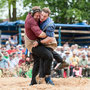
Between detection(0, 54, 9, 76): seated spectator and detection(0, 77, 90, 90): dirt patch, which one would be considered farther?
detection(0, 54, 9, 76): seated spectator

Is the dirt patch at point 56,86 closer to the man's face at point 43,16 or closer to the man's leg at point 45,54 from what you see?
the man's leg at point 45,54

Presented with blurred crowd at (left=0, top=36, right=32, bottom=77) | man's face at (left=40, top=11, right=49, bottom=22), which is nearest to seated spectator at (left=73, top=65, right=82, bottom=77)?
blurred crowd at (left=0, top=36, right=32, bottom=77)

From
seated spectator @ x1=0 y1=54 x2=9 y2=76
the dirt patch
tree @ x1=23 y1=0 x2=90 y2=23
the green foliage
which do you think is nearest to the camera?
the dirt patch

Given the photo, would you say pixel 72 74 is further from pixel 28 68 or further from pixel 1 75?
pixel 1 75

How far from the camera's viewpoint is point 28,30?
19.6 feet

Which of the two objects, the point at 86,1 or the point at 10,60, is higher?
the point at 86,1

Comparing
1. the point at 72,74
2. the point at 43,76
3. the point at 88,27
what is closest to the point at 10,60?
the point at 72,74

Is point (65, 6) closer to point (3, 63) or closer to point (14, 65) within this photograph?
point (14, 65)

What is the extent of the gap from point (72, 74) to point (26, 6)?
13.2m

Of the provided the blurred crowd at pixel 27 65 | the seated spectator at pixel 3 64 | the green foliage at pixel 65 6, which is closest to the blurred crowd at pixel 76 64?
the blurred crowd at pixel 27 65

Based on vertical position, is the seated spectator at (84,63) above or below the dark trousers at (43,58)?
below

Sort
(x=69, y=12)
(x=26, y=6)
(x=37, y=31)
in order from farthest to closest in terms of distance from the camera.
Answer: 1. (x=26, y=6)
2. (x=69, y=12)
3. (x=37, y=31)

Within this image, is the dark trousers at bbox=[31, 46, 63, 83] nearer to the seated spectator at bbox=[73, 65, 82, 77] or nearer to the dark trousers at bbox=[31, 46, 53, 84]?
the dark trousers at bbox=[31, 46, 53, 84]

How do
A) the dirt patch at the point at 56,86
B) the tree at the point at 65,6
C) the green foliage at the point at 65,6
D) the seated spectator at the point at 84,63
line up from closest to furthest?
the dirt patch at the point at 56,86 < the seated spectator at the point at 84,63 < the green foliage at the point at 65,6 < the tree at the point at 65,6
